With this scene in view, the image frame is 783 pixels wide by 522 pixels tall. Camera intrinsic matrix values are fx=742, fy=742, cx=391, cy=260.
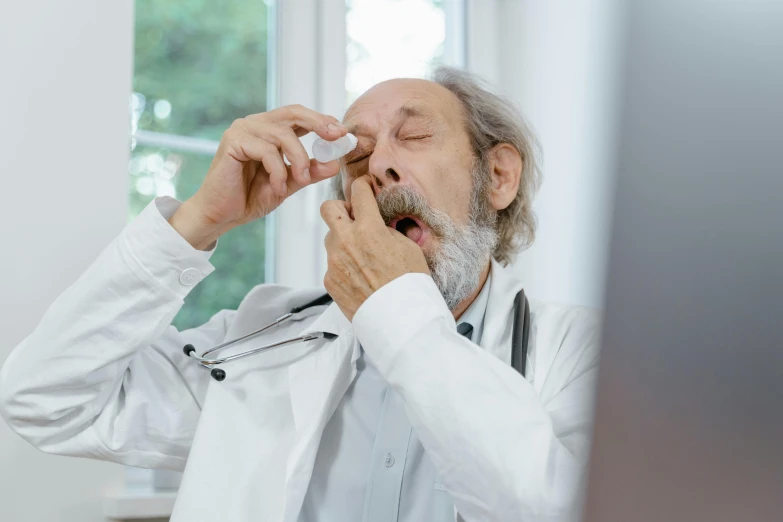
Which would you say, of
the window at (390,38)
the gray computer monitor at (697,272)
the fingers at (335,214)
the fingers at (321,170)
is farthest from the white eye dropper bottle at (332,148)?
the gray computer monitor at (697,272)

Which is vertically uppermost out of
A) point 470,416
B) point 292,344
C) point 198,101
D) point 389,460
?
point 198,101

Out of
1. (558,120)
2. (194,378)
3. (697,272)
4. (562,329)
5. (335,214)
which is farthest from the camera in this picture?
(558,120)

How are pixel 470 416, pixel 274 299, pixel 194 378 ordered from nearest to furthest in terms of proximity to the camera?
pixel 470 416, pixel 194 378, pixel 274 299

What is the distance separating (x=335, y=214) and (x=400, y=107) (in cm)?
35

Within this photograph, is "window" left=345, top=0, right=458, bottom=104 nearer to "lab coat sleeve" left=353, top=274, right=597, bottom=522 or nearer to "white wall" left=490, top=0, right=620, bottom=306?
"white wall" left=490, top=0, right=620, bottom=306

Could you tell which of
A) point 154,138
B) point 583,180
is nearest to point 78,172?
point 154,138

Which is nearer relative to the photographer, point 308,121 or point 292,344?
point 308,121

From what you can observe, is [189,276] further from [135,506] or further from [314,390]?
[135,506]

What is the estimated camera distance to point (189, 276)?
46.8 inches

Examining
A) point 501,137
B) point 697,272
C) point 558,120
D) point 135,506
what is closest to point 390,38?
point 558,120

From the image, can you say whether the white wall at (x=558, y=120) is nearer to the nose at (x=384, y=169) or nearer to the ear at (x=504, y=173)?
the ear at (x=504, y=173)

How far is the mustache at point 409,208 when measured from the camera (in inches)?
49.7

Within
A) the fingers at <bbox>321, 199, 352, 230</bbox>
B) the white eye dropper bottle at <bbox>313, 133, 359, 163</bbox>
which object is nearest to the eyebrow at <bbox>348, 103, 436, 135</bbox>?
the white eye dropper bottle at <bbox>313, 133, 359, 163</bbox>

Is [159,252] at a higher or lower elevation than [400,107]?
lower
